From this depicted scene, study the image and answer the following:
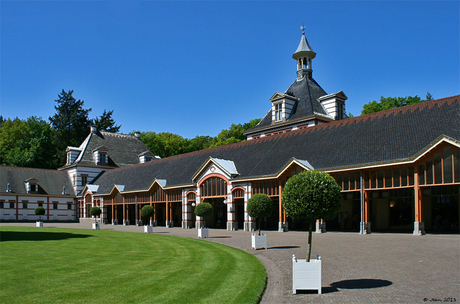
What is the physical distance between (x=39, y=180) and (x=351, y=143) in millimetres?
47777

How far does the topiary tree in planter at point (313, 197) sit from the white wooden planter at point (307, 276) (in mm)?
625

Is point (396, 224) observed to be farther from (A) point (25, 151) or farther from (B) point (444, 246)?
(A) point (25, 151)

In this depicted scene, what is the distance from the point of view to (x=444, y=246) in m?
17.4

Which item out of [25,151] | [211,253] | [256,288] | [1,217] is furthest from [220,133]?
[256,288]

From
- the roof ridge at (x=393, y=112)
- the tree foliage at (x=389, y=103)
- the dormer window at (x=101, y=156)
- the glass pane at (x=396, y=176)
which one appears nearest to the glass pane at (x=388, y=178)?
the glass pane at (x=396, y=176)

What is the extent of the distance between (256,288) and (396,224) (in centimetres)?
2401

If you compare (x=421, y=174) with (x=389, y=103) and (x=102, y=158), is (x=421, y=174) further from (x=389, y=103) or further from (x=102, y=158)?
(x=102, y=158)

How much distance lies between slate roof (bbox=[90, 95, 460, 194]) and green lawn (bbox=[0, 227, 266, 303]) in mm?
13387

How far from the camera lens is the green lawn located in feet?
30.8

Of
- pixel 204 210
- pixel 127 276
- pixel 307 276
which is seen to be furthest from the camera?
pixel 204 210

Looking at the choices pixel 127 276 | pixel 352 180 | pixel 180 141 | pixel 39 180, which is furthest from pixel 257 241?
pixel 180 141

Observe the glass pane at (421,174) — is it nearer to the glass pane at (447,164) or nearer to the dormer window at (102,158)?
the glass pane at (447,164)

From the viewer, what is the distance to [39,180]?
58.9 m

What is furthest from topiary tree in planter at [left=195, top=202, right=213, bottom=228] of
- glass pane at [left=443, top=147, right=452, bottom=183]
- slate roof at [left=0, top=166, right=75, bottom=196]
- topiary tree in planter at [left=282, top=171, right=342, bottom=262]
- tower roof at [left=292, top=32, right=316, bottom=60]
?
slate roof at [left=0, top=166, right=75, bottom=196]
